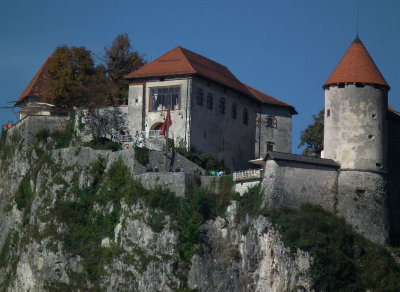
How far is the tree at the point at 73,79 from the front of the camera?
93.5 meters

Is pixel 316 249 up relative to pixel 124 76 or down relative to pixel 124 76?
down

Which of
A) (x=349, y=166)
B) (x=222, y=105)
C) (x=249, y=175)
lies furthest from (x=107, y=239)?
(x=349, y=166)

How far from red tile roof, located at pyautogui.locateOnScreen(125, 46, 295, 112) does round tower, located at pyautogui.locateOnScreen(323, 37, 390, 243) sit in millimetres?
13192

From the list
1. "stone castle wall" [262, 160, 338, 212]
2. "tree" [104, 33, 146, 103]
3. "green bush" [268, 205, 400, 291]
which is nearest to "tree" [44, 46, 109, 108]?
"tree" [104, 33, 146, 103]

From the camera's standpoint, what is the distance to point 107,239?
8200cm

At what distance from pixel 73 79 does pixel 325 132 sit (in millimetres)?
23830

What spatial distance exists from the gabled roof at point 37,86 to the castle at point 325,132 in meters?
10.0

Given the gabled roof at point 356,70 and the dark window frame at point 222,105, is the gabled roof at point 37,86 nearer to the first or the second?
the dark window frame at point 222,105

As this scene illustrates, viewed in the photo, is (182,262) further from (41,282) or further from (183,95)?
(183,95)

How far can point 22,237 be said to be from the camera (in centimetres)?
8656

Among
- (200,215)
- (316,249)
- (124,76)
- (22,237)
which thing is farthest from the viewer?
(124,76)

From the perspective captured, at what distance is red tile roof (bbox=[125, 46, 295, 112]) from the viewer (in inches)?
3568

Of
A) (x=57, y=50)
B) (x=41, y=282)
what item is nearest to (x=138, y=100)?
(x=57, y=50)

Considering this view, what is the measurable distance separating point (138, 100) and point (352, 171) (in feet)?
63.8
